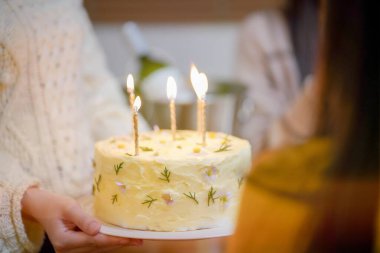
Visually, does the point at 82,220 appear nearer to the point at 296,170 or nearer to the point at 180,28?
the point at 296,170

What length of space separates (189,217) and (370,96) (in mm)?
436

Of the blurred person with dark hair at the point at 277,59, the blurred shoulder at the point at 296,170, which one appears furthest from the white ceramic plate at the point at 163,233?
the blurred person with dark hair at the point at 277,59

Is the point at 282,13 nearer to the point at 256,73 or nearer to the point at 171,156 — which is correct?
the point at 256,73

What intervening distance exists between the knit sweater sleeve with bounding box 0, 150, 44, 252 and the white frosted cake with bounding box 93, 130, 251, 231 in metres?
0.10

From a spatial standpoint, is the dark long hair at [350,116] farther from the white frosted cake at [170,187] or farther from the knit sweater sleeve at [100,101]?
the knit sweater sleeve at [100,101]

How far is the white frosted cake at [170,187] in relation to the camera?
81 cm

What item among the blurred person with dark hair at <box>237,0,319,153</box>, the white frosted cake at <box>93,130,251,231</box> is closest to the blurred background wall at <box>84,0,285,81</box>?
the blurred person with dark hair at <box>237,0,319,153</box>

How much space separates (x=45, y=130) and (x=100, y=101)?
0.74 feet

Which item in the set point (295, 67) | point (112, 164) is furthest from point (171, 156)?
point (295, 67)

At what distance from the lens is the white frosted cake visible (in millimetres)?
812

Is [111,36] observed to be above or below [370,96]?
below

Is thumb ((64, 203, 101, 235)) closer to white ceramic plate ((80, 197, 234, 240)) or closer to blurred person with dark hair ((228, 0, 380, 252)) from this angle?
white ceramic plate ((80, 197, 234, 240))

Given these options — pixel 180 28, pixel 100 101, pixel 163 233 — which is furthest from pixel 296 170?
pixel 180 28

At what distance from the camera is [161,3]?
243 cm
